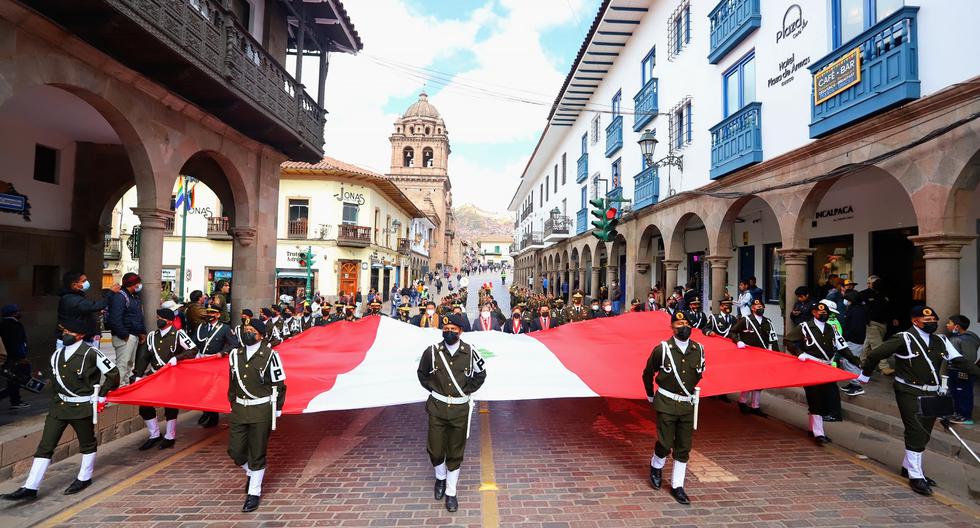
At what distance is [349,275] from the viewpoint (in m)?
31.5

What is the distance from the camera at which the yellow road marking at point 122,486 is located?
4.39 metres

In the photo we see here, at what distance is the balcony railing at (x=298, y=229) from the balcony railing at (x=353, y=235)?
6.46 ft

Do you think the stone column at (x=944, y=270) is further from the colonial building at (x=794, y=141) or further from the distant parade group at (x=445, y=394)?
the distant parade group at (x=445, y=394)

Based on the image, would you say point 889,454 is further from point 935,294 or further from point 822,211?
point 822,211

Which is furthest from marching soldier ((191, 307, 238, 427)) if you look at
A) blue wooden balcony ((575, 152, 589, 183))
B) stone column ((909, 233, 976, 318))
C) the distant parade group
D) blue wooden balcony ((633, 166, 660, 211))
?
blue wooden balcony ((575, 152, 589, 183))

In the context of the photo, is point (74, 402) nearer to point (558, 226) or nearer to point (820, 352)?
point (820, 352)

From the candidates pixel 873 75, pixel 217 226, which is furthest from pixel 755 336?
pixel 217 226

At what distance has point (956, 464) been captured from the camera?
18.3ft

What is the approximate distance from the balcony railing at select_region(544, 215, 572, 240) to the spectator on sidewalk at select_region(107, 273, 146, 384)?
23.6 m

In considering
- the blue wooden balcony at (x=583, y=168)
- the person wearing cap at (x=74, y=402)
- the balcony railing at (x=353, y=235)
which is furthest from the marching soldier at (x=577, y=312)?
the balcony railing at (x=353, y=235)

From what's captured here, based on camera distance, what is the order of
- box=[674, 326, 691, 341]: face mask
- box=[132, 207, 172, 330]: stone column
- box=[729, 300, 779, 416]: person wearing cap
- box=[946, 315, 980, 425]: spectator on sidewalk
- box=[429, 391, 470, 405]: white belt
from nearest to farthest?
1. box=[429, 391, 470, 405]: white belt
2. box=[674, 326, 691, 341]: face mask
3. box=[946, 315, 980, 425]: spectator on sidewalk
4. box=[729, 300, 779, 416]: person wearing cap
5. box=[132, 207, 172, 330]: stone column

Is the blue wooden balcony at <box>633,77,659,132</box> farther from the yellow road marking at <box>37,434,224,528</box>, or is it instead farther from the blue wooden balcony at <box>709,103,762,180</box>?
the yellow road marking at <box>37,434,224,528</box>

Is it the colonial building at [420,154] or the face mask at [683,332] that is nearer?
the face mask at [683,332]

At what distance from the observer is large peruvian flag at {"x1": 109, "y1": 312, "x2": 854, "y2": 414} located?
5668 millimetres
